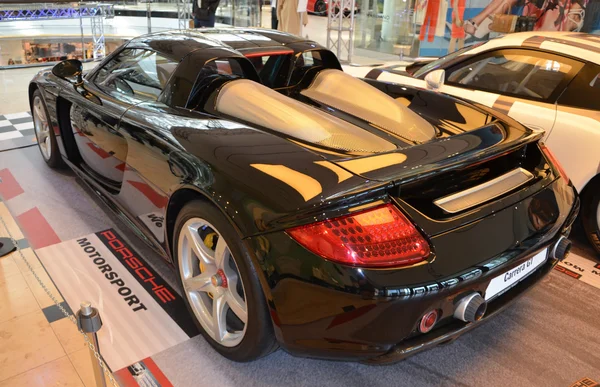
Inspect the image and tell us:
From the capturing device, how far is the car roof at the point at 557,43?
9.15 ft

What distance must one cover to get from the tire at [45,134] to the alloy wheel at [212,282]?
1.80m

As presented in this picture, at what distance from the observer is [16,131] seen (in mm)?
4352

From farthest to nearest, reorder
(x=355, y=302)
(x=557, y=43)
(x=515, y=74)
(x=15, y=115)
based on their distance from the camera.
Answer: (x=15, y=115) < (x=515, y=74) < (x=557, y=43) < (x=355, y=302)

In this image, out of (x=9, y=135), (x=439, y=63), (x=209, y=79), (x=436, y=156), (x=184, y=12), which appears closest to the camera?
(x=436, y=156)

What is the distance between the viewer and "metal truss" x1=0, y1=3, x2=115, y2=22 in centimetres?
703

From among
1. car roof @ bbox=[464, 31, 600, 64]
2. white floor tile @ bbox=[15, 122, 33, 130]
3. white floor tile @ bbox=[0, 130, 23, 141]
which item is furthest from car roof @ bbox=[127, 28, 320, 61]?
white floor tile @ bbox=[15, 122, 33, 130]

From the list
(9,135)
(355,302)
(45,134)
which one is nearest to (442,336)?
(355,302)

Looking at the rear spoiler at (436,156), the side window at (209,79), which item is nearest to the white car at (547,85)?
the rear spoiler at (436,156)

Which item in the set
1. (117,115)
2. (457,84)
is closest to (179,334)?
(117,115)

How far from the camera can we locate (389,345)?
54.9 inches

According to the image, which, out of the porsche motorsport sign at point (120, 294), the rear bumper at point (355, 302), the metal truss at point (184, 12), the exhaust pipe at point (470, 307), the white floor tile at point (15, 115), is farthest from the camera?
the metal truss at point (184, 12)

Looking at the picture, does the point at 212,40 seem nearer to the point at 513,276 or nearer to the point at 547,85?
the point at 513,276

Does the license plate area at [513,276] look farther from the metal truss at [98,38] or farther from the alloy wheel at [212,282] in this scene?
the metal truss at [98,38]

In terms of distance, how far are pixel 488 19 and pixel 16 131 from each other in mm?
6292
